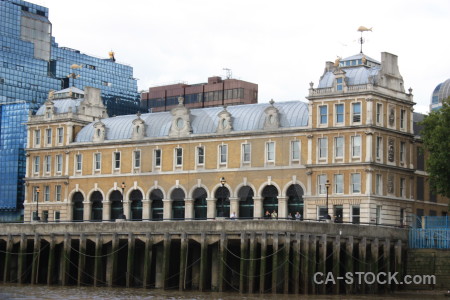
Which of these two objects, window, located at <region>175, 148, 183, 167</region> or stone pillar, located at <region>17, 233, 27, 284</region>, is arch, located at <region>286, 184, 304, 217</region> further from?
stone pillar, located at <region>17, 233, 27, 284</region>

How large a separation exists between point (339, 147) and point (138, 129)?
24.9m

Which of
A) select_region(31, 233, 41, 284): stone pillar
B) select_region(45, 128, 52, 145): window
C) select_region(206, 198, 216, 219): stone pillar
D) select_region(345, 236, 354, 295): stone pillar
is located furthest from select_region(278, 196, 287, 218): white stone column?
select_region(45, 128, 52, 145): window

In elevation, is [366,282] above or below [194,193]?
below

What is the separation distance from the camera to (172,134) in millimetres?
112438

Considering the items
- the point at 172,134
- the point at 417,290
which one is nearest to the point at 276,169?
the point at 172,134

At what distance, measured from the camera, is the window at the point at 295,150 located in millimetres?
103438

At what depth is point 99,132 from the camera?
11944 centimetres

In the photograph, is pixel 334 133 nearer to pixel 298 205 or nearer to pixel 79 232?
pixel 298 205

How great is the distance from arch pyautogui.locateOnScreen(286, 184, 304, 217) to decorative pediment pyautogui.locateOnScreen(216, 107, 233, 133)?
964cm

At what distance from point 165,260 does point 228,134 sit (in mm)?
25385

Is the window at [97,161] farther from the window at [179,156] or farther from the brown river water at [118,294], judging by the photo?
the brown river water at [118,294]

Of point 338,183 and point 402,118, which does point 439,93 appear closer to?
point 402,118

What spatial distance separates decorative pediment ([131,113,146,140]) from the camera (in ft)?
378

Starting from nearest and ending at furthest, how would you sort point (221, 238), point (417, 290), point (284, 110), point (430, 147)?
point (221, 238), point (417, 290), point (430, 147), point (284, 110)
